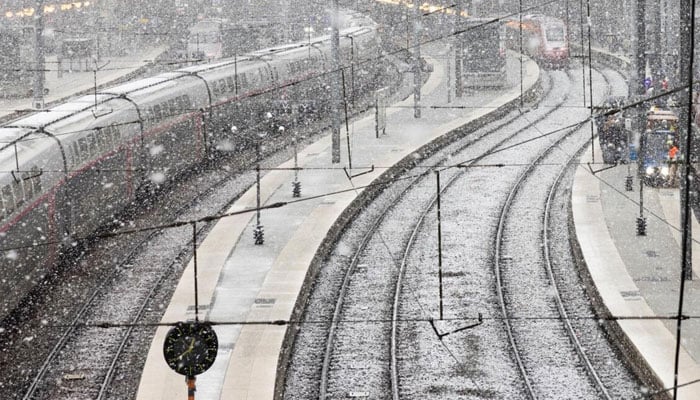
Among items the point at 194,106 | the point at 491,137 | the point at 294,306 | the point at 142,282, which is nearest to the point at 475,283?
the point at 294,306

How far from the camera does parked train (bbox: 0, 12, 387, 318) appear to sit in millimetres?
22328

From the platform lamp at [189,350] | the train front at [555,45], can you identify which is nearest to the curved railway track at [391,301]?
the platform lamp at [189,350]

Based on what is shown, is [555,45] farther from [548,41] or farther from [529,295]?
[529,295]

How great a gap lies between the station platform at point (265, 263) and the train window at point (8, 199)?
3.47 m

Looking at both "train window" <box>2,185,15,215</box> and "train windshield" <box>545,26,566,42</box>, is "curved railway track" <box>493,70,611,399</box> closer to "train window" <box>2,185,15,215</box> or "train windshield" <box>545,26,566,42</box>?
"train window" <box>2,185,15,215</box>

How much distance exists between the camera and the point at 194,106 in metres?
35.8

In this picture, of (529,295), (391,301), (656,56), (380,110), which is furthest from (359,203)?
(656,56)

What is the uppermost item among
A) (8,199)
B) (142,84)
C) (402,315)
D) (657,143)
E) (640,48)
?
(640,48)

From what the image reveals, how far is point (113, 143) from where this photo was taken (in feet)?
94.3

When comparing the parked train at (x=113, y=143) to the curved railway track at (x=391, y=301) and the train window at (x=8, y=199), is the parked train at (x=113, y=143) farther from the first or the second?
the curved railway track at (x=391, y=301)

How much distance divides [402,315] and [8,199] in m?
7.76

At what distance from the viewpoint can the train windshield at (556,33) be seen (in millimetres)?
65881

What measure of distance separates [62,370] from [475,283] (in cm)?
924

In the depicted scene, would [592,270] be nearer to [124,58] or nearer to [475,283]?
[475,283]
